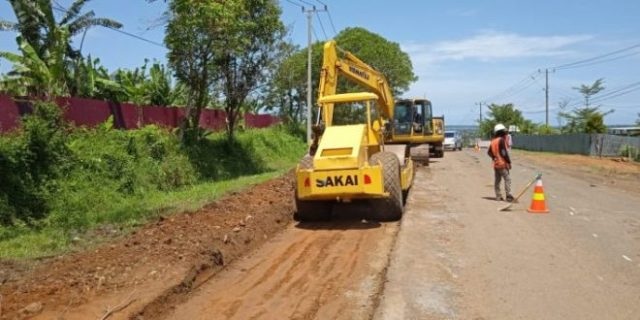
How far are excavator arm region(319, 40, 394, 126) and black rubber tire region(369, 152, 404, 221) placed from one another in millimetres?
2059

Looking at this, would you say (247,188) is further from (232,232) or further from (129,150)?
(232,232)

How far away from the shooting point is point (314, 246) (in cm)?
1026

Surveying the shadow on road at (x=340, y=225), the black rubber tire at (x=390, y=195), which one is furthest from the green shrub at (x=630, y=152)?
the shadow on road at (x=340, y=225)

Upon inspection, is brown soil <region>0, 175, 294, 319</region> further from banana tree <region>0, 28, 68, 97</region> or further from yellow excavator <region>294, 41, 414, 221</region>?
banana tree <region>0, 28, 68, 97</region>

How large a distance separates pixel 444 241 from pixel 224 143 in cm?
1612

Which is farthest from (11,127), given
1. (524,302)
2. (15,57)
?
(524,302)

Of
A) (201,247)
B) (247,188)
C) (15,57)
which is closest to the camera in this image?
(201,247)

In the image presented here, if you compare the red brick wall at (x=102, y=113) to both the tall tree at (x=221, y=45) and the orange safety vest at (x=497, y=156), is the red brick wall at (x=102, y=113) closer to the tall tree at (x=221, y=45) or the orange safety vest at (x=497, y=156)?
the tall tree at (x=221, y=45)

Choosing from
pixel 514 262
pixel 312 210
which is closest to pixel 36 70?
pixel 312 210

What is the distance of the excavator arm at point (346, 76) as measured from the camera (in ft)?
49.8

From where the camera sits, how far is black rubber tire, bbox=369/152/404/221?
472 inches

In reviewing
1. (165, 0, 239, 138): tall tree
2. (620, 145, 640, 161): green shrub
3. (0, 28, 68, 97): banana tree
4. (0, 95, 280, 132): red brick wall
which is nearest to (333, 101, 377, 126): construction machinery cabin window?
(165, 0, 239, 138): tall tree

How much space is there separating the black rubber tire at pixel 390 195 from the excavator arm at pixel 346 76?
2.06m

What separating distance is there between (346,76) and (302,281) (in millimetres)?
9203
